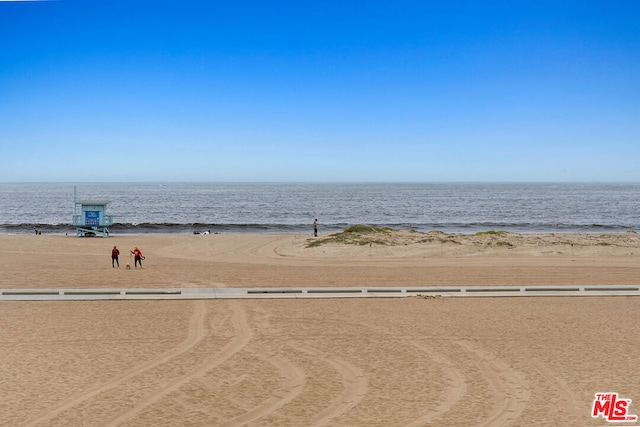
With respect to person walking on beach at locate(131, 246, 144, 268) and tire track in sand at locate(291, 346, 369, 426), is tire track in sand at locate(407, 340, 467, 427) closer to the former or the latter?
tire track in sand at locate(291, 346, 369, 426)

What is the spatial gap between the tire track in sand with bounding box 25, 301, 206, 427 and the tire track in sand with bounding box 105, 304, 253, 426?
955 millimetres

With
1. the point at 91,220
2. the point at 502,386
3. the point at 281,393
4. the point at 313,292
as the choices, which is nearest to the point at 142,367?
the point at 281,393

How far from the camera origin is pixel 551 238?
38688mm

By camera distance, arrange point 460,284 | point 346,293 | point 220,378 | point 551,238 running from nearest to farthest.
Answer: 1. point 220,378
2. point 346,293
3. point 460,284
4. point 551,238

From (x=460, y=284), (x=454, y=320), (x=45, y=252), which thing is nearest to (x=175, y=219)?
(x=45, y=252)

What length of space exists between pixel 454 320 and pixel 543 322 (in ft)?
8.60

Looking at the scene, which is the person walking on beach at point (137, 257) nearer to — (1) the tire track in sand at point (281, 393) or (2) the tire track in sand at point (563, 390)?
(1) the tire track in sand at point (281, 393)

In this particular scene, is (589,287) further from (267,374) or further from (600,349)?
(267,374)

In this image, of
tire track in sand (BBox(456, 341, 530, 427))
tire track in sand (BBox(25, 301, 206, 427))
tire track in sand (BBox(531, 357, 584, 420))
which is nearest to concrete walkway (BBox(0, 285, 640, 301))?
tire track in sand (BBox(25, 301, 206, 427))

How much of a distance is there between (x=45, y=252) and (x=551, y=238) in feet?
113

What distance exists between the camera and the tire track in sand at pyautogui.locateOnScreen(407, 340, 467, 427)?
30.2 feet

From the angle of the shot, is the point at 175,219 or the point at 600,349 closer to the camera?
the point at 600,349

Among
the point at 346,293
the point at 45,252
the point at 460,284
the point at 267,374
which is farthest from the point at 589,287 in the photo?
the point at 45,252

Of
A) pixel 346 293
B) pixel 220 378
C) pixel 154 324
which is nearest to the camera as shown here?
pixel 220 378
